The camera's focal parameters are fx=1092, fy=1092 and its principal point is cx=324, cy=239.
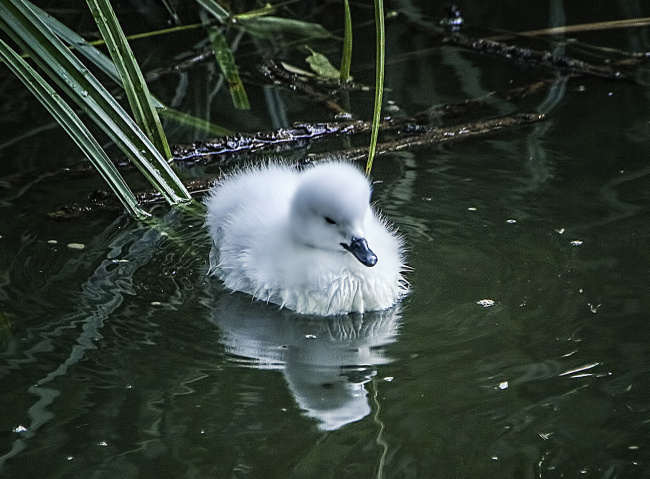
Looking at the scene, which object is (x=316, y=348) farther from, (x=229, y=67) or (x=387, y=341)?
(x=229, y=67)

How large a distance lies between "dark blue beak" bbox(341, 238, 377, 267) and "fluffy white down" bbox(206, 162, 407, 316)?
0.05 ft

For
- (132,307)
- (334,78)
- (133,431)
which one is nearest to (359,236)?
(132,307)

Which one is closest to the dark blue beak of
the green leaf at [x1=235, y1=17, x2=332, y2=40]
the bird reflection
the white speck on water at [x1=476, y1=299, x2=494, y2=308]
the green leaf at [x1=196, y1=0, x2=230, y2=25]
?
the bird reflection

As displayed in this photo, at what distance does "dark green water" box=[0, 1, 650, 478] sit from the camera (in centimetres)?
191

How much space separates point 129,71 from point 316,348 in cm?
81

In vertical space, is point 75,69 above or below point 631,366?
above

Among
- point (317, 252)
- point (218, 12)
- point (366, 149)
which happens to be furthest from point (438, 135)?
point (218, 12)

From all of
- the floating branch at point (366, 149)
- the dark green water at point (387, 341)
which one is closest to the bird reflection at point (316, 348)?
the dark green water at point (387, 341)

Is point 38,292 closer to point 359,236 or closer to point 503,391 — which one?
point 359,236

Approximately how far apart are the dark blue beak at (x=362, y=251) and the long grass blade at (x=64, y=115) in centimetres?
58

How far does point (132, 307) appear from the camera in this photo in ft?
8.16

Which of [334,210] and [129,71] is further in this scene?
[129,71]

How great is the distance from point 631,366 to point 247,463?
79cm

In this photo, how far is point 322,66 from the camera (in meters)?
4.22
